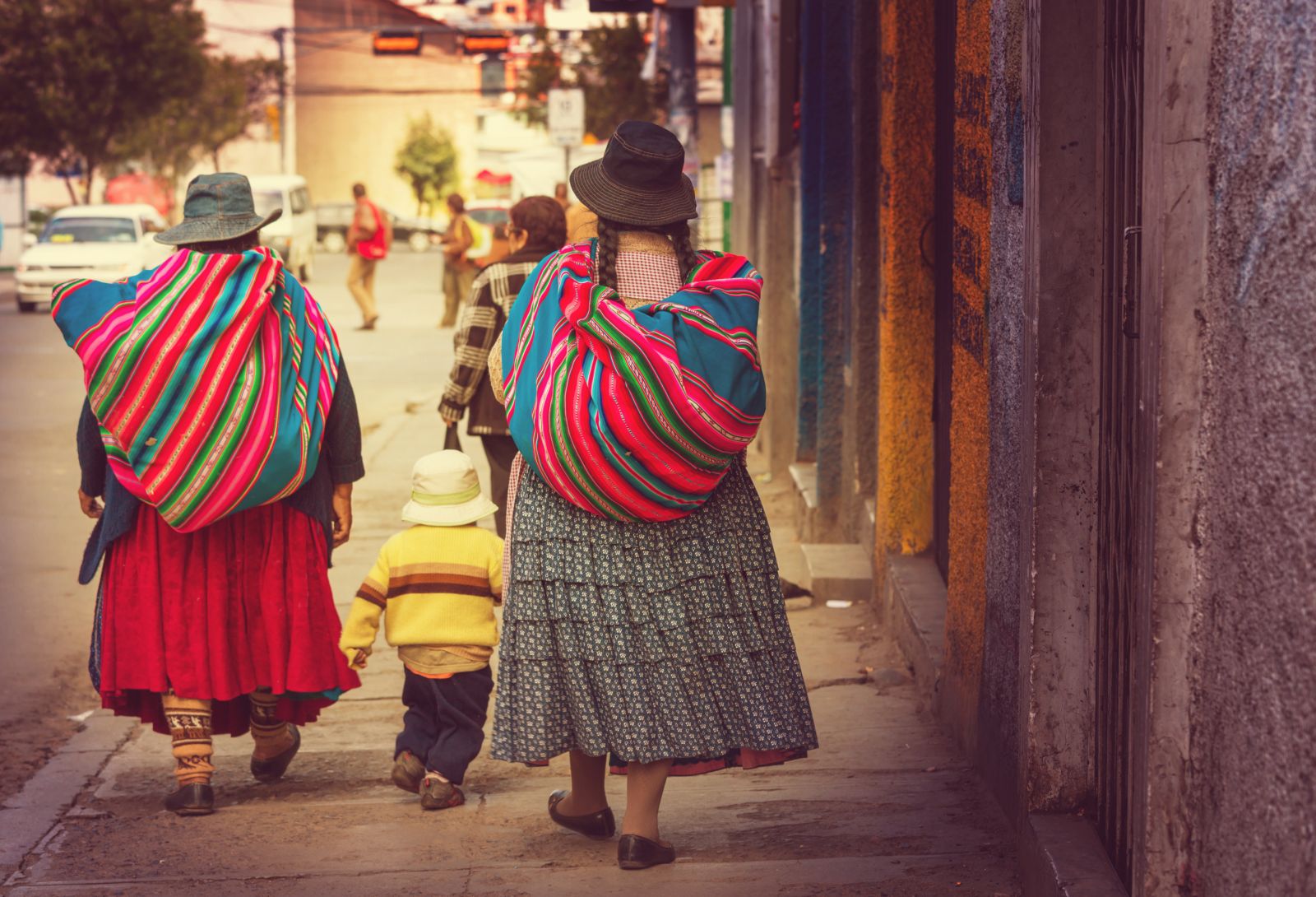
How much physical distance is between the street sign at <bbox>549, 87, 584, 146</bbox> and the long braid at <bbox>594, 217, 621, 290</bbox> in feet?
60.1

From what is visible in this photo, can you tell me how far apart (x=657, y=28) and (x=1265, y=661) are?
2459 centimetres

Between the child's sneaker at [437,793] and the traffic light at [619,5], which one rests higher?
the traffic light at [619,5]

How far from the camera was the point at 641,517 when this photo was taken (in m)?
4.21

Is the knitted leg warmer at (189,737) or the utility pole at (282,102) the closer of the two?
the knitted leg warmer at (189,737)

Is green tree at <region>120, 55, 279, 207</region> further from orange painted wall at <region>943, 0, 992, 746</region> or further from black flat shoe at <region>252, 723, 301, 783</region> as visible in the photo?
orange painted wall at <region>943, 0, 992, 746</region>

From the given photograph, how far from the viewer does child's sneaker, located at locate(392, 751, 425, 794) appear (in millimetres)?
5078

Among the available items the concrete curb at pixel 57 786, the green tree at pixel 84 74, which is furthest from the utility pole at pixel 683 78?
the green tree at pixel 84 74

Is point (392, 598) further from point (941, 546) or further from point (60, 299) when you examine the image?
point (941, 546)

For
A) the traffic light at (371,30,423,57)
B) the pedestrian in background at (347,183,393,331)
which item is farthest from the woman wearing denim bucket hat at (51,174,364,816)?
the traffic light at (371,30,423,57)

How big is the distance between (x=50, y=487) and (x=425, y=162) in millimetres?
63641

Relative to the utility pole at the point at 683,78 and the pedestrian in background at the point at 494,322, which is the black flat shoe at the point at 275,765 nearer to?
the pedestrian in background at the point at 494,322

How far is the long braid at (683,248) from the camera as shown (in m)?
4.38

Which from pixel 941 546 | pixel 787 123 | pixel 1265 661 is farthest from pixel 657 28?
pixel 1265 661

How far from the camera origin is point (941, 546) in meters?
6.68
